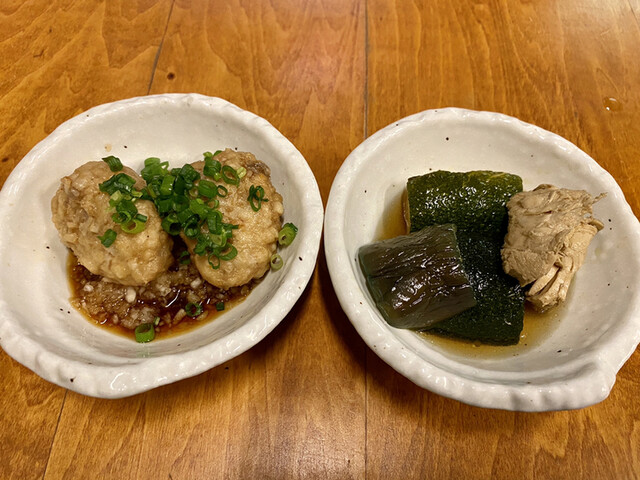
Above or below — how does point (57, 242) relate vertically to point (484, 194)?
below

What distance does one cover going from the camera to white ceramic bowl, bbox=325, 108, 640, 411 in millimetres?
1426

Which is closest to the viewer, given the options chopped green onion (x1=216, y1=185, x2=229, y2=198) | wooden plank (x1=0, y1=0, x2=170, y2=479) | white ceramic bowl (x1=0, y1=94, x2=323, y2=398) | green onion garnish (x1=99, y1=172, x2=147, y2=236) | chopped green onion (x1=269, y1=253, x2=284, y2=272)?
white ceramic bowl (x1=0, y1=94, x2=323, y2=398)

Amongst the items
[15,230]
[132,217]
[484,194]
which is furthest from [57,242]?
[484,194]

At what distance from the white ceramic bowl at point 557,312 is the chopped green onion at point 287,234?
0.15 metres

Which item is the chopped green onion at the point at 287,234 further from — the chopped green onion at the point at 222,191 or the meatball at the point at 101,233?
the meatball at the point at 101,233

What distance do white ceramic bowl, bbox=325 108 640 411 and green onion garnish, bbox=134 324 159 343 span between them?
79cm

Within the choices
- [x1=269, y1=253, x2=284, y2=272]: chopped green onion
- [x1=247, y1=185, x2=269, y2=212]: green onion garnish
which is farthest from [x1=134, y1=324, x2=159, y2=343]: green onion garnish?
[x1=247, y1=185, x2=269, y2=212]: green onion garnish

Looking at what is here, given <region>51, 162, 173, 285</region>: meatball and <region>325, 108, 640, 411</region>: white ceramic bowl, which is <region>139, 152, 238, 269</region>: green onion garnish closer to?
<region>51, 162, 173, 285</region>: meatball

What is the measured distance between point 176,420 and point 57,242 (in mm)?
951

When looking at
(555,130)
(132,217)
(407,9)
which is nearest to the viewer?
(132,217)

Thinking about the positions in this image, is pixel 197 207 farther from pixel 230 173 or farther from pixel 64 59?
pixel 64 59

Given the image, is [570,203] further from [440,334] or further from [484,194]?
[440,334]

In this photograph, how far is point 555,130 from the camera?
256cm

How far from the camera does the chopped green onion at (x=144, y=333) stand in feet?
5.45
